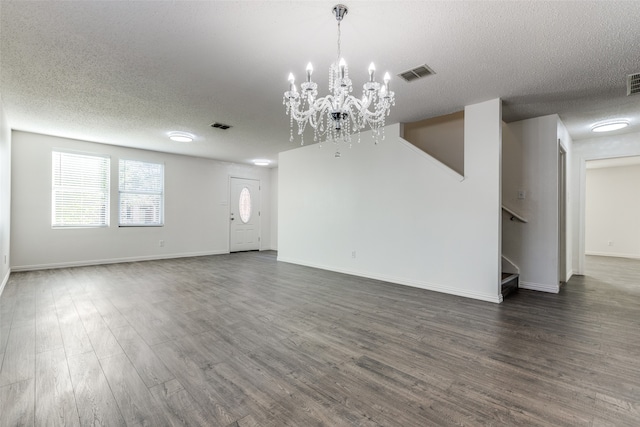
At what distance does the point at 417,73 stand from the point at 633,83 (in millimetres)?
2238

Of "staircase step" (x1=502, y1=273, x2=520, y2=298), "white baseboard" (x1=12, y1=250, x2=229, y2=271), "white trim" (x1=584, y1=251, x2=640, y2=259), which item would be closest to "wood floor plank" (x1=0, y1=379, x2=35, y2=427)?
"staircase step" (x1=502, y1=273, x2=520, y2=298)

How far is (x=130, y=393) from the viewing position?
175cm

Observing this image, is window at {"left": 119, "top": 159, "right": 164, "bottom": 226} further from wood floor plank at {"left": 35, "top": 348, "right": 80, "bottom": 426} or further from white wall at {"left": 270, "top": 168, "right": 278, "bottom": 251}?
wood floor plank at {"left": 35, "top": 348, "right": 80, "bottom": 426}

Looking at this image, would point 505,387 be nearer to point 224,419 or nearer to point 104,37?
point 224,419

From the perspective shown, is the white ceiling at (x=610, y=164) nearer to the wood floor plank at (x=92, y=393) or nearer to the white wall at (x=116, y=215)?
the white wall at (x=116, y=215)

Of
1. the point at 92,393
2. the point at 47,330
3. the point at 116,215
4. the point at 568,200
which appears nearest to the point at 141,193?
the point at 116,215

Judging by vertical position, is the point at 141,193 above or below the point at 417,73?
below

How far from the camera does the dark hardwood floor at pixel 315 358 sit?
1596 mm

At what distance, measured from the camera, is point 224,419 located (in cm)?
153

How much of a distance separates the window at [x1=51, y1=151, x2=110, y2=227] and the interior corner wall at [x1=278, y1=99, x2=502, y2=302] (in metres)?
3.97

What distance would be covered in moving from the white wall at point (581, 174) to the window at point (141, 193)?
29.1 feet

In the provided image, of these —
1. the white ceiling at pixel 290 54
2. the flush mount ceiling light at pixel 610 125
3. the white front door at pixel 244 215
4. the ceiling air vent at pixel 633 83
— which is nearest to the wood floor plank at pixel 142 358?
the white ceiling at pixel 290 54

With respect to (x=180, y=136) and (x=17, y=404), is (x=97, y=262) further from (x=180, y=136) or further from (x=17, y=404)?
(x=17, y=404)

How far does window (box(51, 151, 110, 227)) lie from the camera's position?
18.3ft
